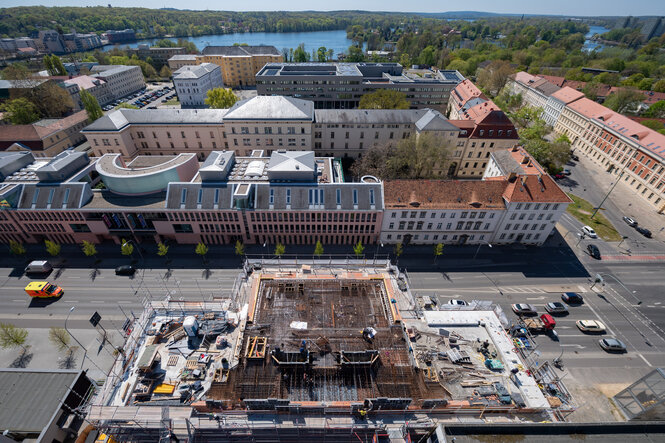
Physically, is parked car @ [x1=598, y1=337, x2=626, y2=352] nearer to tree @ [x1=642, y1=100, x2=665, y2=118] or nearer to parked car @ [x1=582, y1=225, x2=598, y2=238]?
parked car @ [x1=582, y1=225, x2=598, y2=238]

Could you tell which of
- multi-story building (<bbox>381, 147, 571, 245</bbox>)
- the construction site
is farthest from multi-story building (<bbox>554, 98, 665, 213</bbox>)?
the construction site

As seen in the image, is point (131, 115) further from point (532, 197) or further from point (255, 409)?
point (532, 197)

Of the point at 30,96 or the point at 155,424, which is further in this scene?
the point at 30,96

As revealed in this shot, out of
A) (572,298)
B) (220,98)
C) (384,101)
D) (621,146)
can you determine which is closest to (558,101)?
(621,146)

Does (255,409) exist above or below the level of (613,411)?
above

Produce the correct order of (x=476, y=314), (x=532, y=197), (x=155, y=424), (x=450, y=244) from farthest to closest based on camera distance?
(x=450, y=244) < (x=532, y=197) < (x=476, y=314) < (x=155, y=424)

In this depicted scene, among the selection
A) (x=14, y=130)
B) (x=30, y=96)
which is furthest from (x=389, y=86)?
(x=30, y=96)
